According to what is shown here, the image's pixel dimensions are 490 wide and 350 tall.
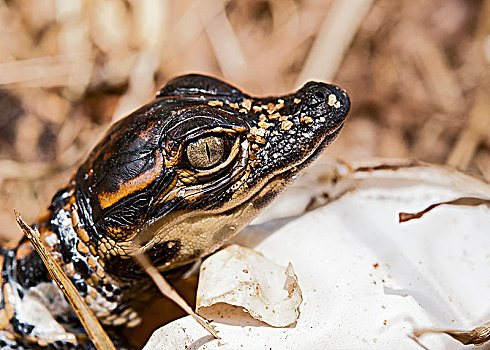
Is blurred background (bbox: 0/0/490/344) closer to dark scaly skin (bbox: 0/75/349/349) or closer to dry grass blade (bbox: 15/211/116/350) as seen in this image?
dark scaly skin (bbox: 0/75/349/349)

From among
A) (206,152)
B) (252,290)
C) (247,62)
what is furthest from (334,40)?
(252,290)

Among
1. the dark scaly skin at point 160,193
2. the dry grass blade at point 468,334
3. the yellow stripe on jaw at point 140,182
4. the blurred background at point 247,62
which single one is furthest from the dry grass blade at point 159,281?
the blurred background at point 247,62

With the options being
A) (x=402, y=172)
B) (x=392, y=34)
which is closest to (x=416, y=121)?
(x=392, y=34)

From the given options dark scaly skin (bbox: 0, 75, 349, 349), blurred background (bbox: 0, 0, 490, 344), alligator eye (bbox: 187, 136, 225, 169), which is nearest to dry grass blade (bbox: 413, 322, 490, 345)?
dark scaly skin (bbox: 0, 75, 349, 349)

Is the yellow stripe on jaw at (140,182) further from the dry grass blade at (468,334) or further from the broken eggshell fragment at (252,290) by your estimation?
the dry grass blade at (468,334)

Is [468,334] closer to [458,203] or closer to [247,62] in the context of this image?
[458,203]

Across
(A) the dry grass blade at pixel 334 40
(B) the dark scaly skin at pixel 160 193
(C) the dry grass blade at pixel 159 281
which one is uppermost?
(A) the dry grass blade at pixel 334 40
